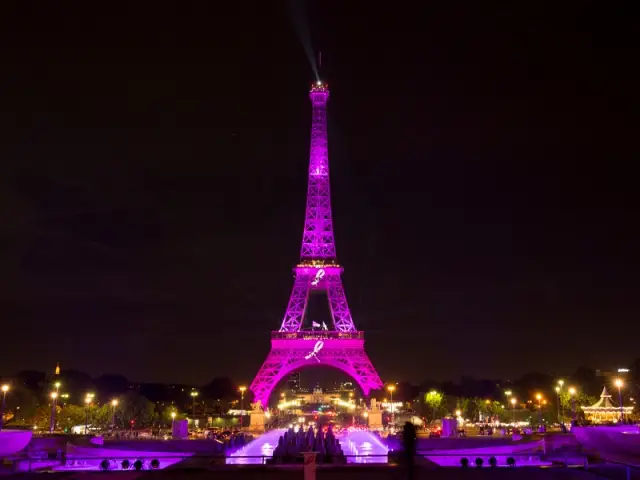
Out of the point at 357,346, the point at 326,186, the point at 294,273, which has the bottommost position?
the point at 357,346

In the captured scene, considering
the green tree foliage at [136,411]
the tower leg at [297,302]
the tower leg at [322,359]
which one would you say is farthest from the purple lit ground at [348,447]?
the green tree foliage at [136,411]

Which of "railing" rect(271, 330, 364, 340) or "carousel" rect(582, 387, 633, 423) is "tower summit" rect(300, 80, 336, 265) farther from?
"carousel" rect(582, 387, 633, 423)

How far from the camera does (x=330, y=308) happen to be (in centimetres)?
7869

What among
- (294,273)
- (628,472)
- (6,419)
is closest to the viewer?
(628,472)

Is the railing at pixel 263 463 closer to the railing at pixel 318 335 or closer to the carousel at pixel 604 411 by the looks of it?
the carousel at pixel 604 411

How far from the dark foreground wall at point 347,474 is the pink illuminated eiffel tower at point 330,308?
47646 millimetres

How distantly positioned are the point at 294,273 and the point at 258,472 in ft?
183

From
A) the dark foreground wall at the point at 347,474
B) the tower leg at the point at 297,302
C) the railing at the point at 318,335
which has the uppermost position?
the tower leg at the point at 297,302

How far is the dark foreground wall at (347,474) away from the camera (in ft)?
71.6

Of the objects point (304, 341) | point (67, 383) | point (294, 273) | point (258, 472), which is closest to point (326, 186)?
point (294, 273)

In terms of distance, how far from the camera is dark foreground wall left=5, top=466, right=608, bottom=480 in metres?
21.8

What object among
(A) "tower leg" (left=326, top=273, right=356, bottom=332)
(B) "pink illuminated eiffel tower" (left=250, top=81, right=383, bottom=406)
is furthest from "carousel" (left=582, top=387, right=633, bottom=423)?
(A) "tower leg" (left=326, top=273, right=356, bottom=332)

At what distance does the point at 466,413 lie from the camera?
87438mm

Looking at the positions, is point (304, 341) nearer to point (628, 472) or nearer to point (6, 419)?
point (6, 419)
